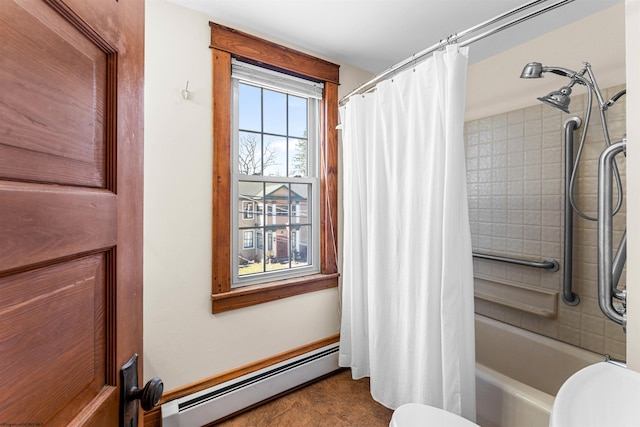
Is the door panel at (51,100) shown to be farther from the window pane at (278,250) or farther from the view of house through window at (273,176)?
the window pane at (278,250)

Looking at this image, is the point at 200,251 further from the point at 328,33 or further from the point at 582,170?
the point at 582,170

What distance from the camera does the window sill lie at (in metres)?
1.69

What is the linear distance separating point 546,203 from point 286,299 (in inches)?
68.9

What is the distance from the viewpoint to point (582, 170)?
1.66 metres


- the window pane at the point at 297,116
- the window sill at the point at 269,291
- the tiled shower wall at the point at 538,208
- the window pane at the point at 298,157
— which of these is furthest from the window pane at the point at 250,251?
the tiled shower wall at the point at 538,208

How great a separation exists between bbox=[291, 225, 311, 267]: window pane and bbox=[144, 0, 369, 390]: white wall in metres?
0.54

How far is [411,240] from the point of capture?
4.84 ft

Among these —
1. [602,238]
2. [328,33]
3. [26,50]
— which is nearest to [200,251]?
[26,50]

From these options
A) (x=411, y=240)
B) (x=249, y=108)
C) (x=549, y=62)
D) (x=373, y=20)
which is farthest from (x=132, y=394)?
(x=549, y=62)

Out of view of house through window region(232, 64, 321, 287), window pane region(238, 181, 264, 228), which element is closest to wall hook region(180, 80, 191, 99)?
view of house through window region(232, 64, 321, 287)

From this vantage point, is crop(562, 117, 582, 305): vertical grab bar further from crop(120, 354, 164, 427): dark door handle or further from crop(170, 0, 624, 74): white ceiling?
crop(120, 354, 164, 427): dark door handle

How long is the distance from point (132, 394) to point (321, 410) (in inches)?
55.7

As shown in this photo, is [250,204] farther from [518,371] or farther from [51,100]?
[518,371]

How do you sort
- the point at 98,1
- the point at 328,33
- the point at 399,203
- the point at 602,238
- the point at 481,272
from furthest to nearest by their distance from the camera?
1. the point at 481,272
2. the point at 328,33
3. the point at 399,203
4. the point at 602,238
5. the point at 98,1
